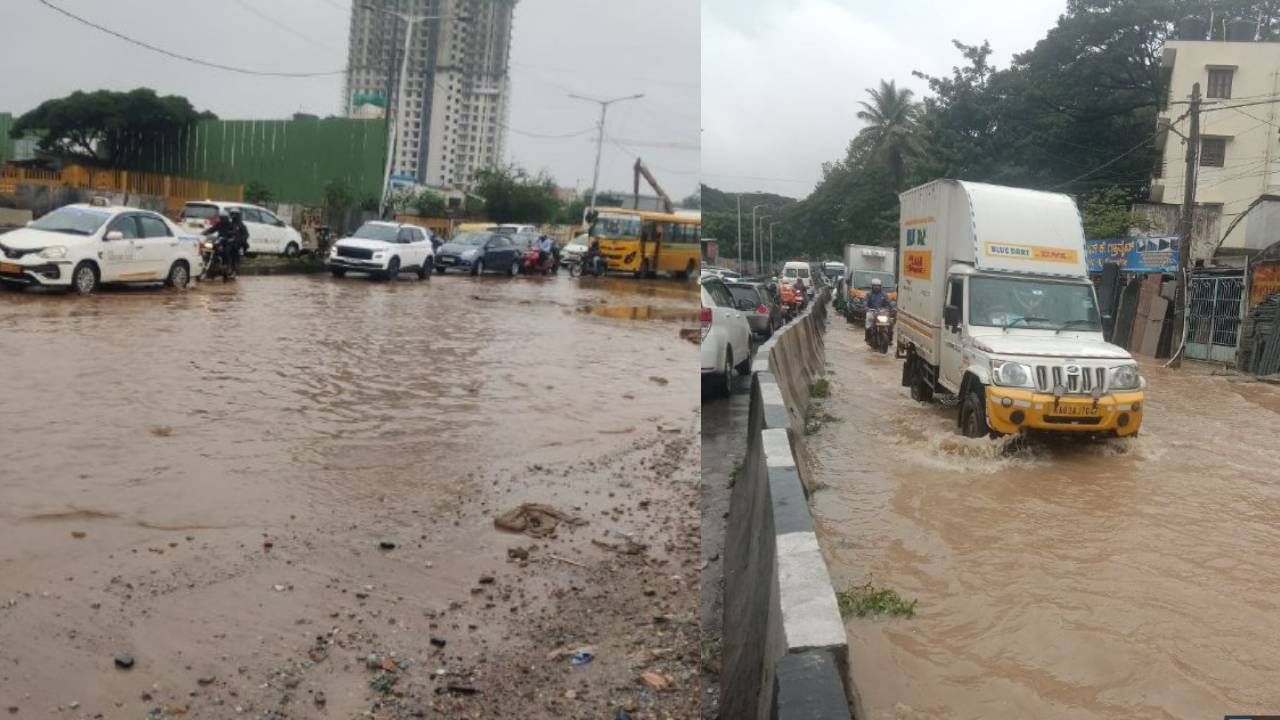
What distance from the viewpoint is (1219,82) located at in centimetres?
2962

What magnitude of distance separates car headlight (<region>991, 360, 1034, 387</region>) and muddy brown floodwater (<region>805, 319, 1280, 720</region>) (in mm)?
495

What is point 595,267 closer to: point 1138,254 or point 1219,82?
point 1138,254

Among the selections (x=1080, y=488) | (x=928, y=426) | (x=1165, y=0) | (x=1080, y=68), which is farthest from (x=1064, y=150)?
(x=1080, y=488)

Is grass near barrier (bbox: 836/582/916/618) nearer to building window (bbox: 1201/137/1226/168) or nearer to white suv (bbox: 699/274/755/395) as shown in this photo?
white suv (bbox: 699/274/755/395)

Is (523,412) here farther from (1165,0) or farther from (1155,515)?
(1165,0)

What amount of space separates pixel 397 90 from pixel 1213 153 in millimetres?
22349

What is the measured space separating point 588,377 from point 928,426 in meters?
3.44

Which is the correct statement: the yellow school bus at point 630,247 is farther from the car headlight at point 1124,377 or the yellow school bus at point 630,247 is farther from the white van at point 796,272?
the car headlight at point 1124,377

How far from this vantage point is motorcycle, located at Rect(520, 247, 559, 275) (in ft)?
102

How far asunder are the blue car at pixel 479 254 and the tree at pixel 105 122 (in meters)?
9.15

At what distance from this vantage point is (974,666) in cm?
430

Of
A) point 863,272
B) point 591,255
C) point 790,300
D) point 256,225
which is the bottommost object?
point 790,300

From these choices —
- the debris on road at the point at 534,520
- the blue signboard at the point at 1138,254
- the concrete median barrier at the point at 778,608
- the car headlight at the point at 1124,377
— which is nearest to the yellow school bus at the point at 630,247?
the blue signboard at the point at 1138,254

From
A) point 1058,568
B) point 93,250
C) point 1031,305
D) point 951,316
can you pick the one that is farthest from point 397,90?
point 1058,568
